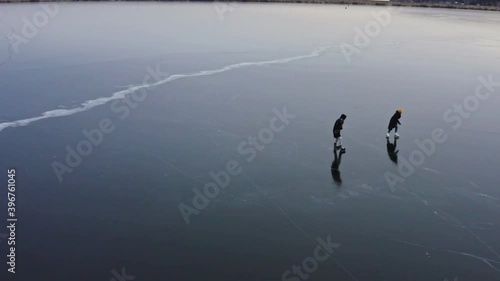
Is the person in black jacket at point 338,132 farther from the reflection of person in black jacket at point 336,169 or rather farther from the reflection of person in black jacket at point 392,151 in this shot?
the reflection of person in black jacket at point 392,151

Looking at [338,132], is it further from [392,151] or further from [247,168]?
[247,168]

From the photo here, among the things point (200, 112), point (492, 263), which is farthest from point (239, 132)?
point (492, 263)

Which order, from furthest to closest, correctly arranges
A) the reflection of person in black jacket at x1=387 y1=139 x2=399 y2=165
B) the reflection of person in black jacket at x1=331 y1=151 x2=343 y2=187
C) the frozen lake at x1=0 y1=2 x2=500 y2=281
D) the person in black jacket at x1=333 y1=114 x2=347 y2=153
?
the person in black jacket at x1=333 y1=114 x2=347 y2=153
the reflection of person in black jacket at x1=387 y1=139 x2=399 y2=165
the reflection of person in black jacket at x1=331 y1=151 x2=343 y2=187
the frozen lake at x1=0 y1=2 x2=500 y2=281

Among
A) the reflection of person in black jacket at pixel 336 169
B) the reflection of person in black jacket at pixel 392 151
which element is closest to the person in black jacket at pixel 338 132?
the reflection of person in black jacket at pixel 336 169

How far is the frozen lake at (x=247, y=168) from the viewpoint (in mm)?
9492

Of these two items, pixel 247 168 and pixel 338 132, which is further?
pixel 338 132

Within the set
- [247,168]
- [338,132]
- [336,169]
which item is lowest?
[336,169]

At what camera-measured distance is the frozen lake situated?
31.1 ft

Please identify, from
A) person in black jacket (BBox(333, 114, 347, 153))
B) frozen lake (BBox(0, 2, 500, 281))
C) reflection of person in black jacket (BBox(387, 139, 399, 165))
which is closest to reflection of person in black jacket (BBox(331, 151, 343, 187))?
frozen lake (BBox(0, 2, 500, 281))

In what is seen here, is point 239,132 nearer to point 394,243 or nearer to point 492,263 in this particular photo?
point 394,243

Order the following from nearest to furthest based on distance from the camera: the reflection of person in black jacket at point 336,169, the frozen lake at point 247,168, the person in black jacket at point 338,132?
the frozen lake at point 247,168
the reflection of person in black jacket at point 336,169
the person in black jacket at point 338,132

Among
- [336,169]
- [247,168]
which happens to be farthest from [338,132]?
[247,168]

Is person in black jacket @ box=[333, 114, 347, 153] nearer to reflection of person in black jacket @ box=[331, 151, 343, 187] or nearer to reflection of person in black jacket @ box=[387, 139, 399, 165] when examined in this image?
reflection of person in black jacket @ box=[331, 151, 343, 187]

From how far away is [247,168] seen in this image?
1362cm
